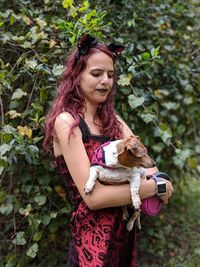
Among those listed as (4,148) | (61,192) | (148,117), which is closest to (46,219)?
(61,192)

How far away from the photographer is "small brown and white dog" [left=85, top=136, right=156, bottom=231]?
1785 millimetres

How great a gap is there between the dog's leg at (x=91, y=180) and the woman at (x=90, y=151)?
26 mm

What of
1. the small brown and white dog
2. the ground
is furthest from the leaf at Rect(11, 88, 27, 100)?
the ground

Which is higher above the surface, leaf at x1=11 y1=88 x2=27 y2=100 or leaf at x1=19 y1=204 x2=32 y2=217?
leaf at x1=11 y1=88 x2=27 y2=100

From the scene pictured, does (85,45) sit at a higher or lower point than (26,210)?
higher

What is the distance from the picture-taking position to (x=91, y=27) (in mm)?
2566

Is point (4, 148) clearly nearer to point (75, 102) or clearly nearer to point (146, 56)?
point (75, 102)

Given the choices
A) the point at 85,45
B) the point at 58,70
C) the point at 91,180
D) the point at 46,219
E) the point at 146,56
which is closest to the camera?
the point at 91,180

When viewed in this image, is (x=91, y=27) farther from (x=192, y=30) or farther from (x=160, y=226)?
(x=160, y=226)

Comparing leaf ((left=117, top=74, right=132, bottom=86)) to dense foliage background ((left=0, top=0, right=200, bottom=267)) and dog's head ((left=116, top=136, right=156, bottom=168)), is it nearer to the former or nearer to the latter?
dense foliage background ((left=0, top=0, right=200, bottom=267))

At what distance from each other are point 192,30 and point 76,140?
2582 mm

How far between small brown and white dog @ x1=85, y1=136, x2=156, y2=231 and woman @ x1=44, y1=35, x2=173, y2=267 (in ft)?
0.11

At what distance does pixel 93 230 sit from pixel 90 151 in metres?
0.33

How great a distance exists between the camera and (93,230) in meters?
2.02
